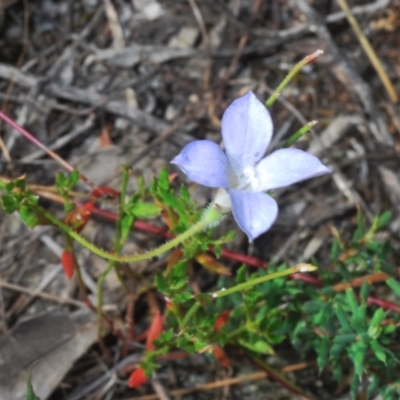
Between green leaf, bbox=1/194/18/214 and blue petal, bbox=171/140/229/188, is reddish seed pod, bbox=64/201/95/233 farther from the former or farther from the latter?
blue petal, bbox=171/140/229/188

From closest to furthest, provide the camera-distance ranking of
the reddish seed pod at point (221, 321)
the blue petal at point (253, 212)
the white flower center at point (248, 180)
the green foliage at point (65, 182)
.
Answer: the blue petal at point (253, 212) → the white flower center at point (248, 180) → the green foliage at point (65, 182) → the reddish seed pod at point (221, 321)

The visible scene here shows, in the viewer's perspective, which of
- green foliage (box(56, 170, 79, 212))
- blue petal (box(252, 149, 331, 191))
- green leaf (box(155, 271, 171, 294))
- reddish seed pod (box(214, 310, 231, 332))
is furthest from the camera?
reddish seed pod (box(214, 310, 231, 332))

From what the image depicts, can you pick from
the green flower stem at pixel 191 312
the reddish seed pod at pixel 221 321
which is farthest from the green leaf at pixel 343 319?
the green flower stem at pixel 191 312

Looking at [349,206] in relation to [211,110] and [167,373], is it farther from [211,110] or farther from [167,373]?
[167,373]

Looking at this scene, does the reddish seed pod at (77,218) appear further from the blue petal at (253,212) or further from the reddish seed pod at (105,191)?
the blue petal at (253,212)

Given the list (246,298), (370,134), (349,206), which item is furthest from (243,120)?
(370,134)

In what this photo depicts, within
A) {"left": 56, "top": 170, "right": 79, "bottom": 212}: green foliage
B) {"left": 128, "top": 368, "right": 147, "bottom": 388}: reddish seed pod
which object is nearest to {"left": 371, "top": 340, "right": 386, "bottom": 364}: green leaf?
{"left": 128, "top": 368, "right": 147, "bottom": 388}: reddish seed pod

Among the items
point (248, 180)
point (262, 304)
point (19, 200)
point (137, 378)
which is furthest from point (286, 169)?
point (137, 378)
